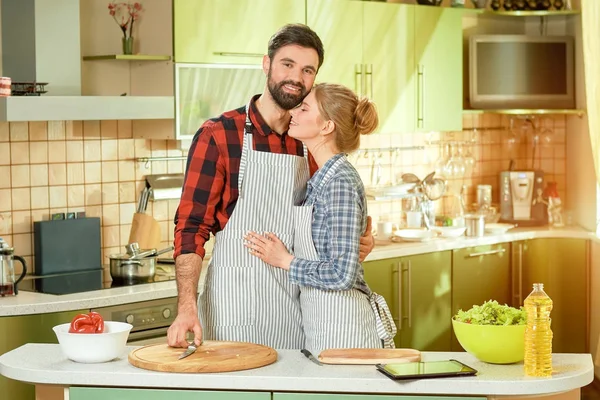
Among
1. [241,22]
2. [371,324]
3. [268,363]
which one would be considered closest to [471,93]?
[241,22]

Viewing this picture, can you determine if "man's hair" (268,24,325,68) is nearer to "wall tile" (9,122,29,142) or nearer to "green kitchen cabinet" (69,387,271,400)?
"green kitchen cabinet" (69,387,271,400)

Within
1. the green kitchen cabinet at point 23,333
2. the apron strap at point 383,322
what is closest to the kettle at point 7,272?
the green kitchen cabinet at point 23,333

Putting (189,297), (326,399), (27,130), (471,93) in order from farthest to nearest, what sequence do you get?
(471,93) → (27,130) → (189,297) → (326,399)

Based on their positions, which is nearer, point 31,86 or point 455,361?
point 455,361

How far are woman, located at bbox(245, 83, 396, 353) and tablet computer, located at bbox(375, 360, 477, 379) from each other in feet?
1.18

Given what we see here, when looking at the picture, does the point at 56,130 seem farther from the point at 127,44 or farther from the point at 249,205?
the point at 249,205

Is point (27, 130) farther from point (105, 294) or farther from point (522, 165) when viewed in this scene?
point (522, 165)

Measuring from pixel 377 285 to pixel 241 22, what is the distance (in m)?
1.44

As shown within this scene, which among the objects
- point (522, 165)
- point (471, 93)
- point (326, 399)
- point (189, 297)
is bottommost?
point (326, 399)

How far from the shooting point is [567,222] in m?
6.16

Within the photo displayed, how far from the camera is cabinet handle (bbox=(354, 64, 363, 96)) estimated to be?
5.23 meters

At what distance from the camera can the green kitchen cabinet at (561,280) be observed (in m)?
5.87

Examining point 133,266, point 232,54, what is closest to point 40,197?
point 133,266

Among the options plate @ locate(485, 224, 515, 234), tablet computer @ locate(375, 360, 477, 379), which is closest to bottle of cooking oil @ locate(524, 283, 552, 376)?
tablet computer @ locate(375, 360, 477, 379)
